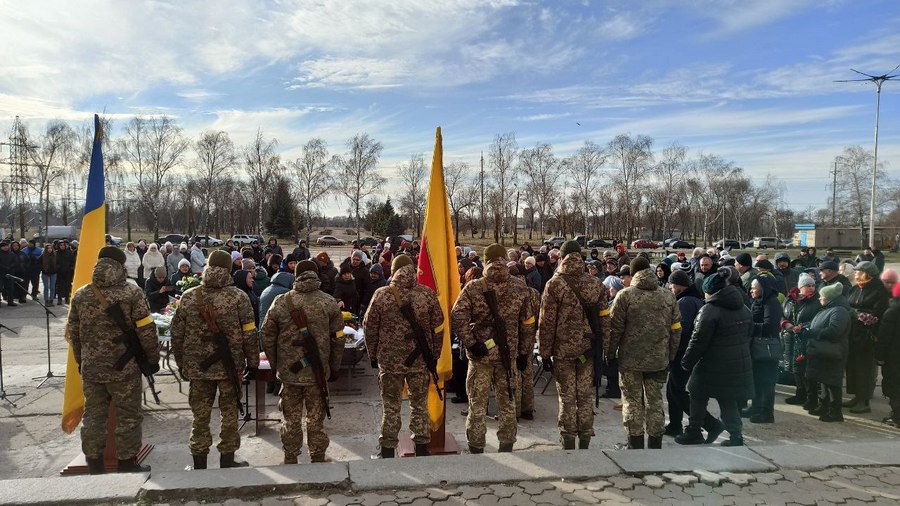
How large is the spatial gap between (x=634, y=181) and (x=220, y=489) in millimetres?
53169

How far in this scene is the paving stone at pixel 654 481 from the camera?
4.11m

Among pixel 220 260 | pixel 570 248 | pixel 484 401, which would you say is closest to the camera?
pixel 220 260

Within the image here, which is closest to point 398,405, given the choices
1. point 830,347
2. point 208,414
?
point 208,414

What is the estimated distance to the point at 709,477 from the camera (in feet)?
13.8

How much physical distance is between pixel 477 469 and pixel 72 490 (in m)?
2.88

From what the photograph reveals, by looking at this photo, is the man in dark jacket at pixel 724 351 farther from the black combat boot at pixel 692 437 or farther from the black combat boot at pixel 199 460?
the black combat boot at pixel 199 460

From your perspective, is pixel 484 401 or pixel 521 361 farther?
pixel 521 361

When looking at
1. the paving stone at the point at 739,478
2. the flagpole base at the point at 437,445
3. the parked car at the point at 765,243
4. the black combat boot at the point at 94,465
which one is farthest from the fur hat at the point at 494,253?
the parked car at the point at 765,243

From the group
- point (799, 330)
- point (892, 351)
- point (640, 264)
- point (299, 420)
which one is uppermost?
point (640, 264)

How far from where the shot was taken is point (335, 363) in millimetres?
4918

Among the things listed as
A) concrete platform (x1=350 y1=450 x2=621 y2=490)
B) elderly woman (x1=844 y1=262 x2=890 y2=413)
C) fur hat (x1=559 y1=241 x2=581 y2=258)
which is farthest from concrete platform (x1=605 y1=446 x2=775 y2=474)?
elderly woman (x1=844 y1=262 x2=890 y2=413)

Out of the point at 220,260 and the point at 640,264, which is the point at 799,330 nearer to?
the point at 640,264

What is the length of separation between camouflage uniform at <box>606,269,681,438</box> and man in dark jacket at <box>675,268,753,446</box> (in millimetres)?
249

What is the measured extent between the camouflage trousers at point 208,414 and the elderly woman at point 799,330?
6.46 m
